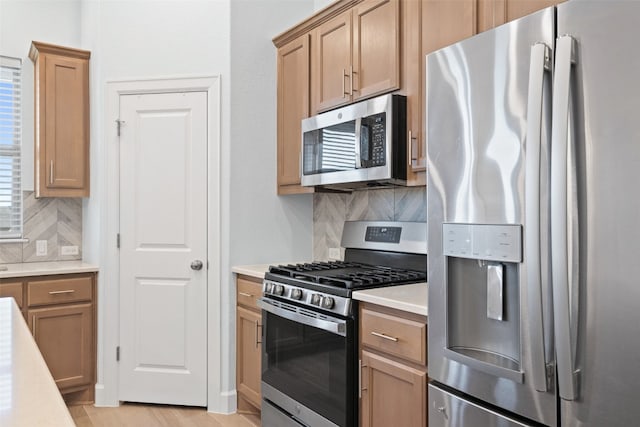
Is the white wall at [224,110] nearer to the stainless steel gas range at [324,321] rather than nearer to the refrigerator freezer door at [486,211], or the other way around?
the stainless steel gas range at [324,321]

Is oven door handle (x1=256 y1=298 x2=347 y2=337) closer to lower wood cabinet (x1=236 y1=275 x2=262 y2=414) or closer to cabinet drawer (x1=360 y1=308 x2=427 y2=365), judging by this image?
cabinet drawer (x1=360 y1=308 x2=427 y2=365)

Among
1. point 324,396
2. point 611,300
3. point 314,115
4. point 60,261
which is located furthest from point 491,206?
point 60,261

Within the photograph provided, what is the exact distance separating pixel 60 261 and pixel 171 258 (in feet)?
3.57

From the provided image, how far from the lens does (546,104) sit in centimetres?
133

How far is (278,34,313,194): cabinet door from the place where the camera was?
3.18 metres

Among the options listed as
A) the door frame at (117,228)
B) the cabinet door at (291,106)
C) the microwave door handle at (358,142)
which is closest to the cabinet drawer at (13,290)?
the door frame at (117,228)

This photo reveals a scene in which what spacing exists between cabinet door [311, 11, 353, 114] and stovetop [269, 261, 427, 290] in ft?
3.02

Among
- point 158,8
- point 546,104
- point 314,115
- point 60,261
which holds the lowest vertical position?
point 60,261

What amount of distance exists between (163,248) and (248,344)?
85cm

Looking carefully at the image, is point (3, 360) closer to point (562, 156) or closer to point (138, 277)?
point (562, 156)

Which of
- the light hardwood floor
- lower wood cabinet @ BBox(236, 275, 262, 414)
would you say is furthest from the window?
lower wood cabinet @ BBox(236, 275, 262, 414)

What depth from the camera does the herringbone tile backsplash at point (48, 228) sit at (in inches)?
148

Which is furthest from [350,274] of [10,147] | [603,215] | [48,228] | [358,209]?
[10,147]

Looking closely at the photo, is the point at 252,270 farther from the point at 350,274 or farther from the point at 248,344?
the point at 350,274
